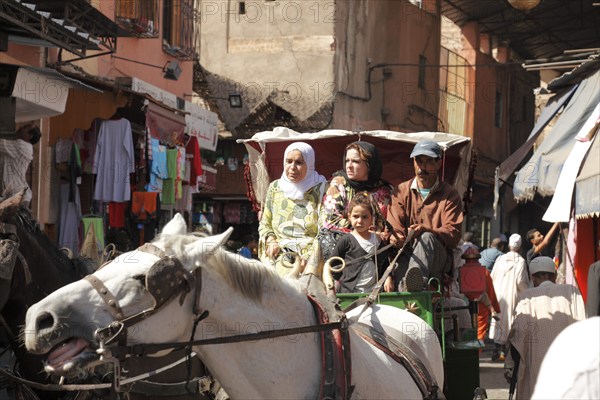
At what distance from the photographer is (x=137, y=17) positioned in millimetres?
16984

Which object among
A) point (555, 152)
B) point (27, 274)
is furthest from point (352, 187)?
point (555, 152)

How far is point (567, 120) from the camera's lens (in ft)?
37.7

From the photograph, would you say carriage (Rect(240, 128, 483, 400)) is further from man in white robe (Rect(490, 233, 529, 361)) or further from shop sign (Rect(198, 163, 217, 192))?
shop sign (Rect(198, 163, 217, 192))

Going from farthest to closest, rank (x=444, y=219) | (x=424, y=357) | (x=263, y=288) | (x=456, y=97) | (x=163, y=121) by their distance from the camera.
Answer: (x=456, y=97), (x=163, y=121), (x=444, y=219), (x=424, y=357), (x=263, y=288)

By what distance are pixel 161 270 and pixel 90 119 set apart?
9038mm

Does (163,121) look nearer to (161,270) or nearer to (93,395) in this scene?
(93,395)

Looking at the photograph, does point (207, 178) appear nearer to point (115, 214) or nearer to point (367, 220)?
point (115, 214)

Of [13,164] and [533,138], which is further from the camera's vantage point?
[533,138]

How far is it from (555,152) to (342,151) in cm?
344

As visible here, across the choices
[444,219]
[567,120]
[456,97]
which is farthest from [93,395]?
[456,97]

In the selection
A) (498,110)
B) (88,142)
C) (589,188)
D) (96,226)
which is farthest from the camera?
(498,110)

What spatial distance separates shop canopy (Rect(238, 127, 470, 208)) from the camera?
7.55 meters

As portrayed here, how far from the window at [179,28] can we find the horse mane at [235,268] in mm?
16355

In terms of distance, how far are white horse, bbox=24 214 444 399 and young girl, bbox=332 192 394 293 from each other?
148 cm
